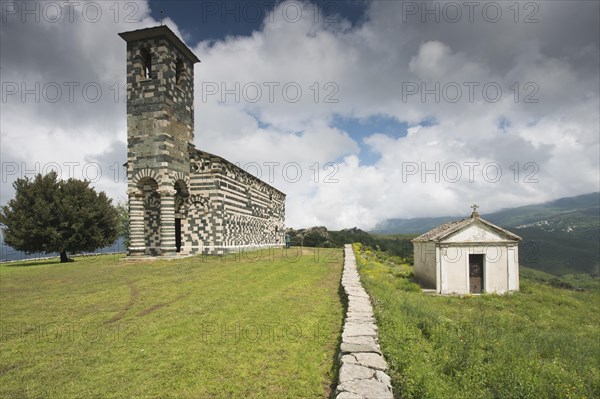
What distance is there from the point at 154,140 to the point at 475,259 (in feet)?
78.6

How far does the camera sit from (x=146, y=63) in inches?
965

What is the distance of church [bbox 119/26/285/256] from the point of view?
22.8 meters

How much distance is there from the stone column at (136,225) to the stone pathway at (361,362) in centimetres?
1917

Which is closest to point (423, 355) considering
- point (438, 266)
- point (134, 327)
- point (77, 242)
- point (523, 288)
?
point (134, 327)

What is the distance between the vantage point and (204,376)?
566 centimetres

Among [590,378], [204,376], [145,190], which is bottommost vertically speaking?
[590,378]

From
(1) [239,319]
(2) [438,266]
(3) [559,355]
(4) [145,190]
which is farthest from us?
(4) [145,190]

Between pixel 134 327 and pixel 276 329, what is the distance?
143 inches

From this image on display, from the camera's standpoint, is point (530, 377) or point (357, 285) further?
point (357, 285)

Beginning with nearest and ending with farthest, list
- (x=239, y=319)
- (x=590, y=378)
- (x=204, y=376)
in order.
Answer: (x=204, y=376) < (x=590, y=378) < (x=239, y=319)

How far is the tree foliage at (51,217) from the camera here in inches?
949

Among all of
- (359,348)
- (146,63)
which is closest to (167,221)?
(146,63)

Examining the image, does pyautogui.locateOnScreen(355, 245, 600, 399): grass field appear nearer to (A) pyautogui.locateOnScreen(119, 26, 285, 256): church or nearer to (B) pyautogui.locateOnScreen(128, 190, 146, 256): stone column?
(A) pyautogui.locateOnScreen(119, 26, 285, 256): church

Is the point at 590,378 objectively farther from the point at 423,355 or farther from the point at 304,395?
the point at 304,395
